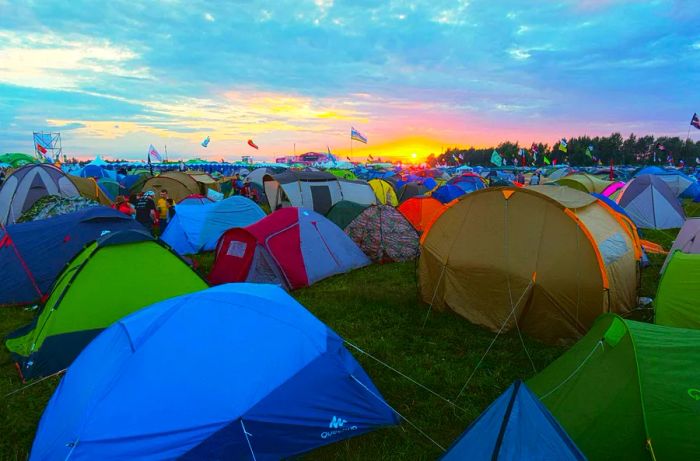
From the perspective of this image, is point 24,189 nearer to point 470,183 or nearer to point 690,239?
point 690,239

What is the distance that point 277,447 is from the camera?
3553 millimetres

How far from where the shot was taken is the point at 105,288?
18.6ft

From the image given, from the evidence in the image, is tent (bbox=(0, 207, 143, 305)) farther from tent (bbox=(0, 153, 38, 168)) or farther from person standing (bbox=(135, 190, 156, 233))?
tent (bbox=(0, 153, 38, 168))

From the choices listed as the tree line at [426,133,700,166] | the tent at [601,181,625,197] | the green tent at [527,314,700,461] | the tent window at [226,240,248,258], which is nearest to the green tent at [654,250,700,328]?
the green tent at [527,314,700,461]

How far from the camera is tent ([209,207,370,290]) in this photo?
877cm

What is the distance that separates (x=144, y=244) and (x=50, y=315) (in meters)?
1.50

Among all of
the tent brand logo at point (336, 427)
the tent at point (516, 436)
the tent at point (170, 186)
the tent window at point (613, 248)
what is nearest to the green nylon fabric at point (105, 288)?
the tent brand logo at point (336, 427)

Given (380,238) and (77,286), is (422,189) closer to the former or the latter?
(380,238)

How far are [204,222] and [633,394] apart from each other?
38.7ft

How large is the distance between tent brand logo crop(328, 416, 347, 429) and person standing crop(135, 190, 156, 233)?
10.6 m

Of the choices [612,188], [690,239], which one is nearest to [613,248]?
[690,239]

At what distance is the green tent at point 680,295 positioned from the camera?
16.3 ft

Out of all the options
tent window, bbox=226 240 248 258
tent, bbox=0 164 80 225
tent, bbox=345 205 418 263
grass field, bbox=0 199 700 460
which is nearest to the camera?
grass field, bbox=0 199 700 460

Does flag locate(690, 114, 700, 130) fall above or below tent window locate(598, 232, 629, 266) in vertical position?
above
